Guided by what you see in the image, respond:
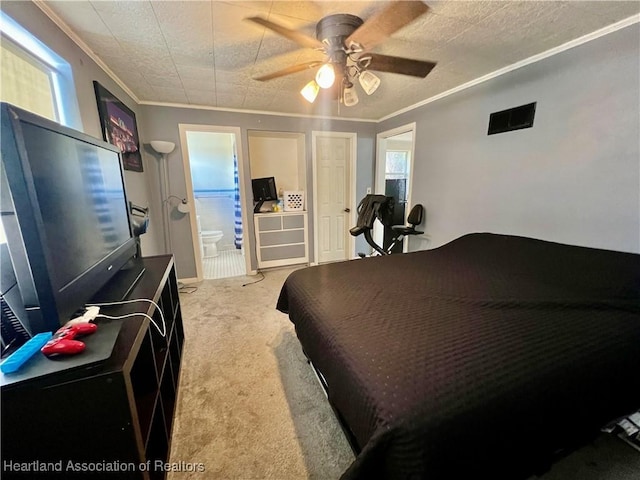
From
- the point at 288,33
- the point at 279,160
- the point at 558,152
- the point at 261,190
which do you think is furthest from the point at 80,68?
the point at 558,152

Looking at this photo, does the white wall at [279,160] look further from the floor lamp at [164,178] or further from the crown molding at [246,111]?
the floor lamp at [164,178]

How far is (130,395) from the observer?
2.61 feet

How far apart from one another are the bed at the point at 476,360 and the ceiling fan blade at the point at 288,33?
143cm

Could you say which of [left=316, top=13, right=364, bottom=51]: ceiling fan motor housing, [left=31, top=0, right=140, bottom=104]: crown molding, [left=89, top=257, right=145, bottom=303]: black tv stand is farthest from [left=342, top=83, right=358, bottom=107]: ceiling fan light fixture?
[left=89, top=257, right=145, bottom=303]: black tv stand

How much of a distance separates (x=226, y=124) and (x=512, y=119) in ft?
10.1

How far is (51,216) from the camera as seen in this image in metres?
0.87

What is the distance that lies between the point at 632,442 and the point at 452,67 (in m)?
2.67

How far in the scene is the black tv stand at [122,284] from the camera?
121cm

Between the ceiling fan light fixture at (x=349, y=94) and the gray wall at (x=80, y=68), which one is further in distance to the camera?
the ceiling fan light fixture at (x=349, y=94)

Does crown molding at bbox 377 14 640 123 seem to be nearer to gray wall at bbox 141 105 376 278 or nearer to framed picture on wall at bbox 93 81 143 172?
gray wall at bbox 141 105 376 278

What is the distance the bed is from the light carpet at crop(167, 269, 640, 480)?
206mm

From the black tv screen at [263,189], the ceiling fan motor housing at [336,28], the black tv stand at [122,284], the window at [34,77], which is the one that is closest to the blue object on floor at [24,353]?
the black tv stand at [122,284]

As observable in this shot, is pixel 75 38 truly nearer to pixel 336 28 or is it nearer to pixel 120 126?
pixel 120 126

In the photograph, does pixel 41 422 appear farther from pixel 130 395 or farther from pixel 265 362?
pixel 265 362
